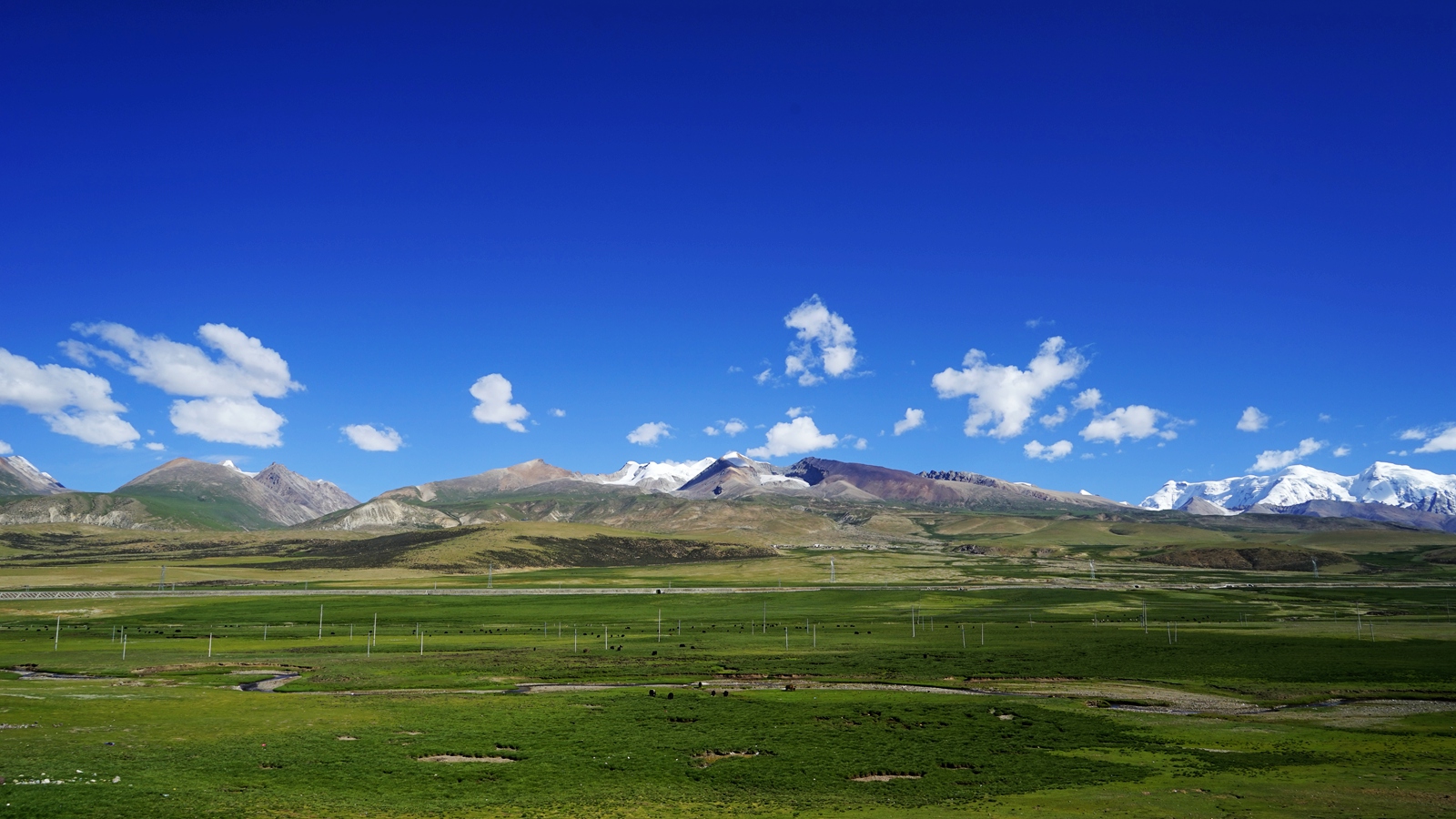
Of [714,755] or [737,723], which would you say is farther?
[737,723]

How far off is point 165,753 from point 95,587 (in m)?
179

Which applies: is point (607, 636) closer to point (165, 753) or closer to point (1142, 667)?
point (1142, 667)

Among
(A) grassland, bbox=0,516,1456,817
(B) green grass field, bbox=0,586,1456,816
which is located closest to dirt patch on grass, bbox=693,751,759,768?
(B) green grass field, bbox=0,586,1456,816

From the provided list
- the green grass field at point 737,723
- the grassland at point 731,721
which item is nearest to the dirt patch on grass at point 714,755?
the green grass field at point 737,723

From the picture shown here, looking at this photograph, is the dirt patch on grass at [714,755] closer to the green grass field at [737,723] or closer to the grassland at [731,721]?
the green grass field at [737,723]

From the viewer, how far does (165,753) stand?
3925cm

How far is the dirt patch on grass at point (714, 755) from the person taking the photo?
1619 inches

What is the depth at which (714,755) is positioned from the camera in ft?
139

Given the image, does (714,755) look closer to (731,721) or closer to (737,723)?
(737,723)

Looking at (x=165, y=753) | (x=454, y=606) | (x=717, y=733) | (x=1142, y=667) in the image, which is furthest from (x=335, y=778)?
(x=454, y=606)

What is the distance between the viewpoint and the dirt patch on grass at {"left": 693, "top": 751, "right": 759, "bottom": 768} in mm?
41125

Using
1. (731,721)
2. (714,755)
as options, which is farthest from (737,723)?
(714,755)

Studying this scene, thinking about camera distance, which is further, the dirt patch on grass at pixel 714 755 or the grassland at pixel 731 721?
the dirt patch on grass at pixel 714 755

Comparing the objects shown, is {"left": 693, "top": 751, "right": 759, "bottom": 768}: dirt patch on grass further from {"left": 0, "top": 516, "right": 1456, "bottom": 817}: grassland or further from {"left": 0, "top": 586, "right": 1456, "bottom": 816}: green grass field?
{"left": 0, "top": 516, "right": 1456, "bottom": 817}: grassland
